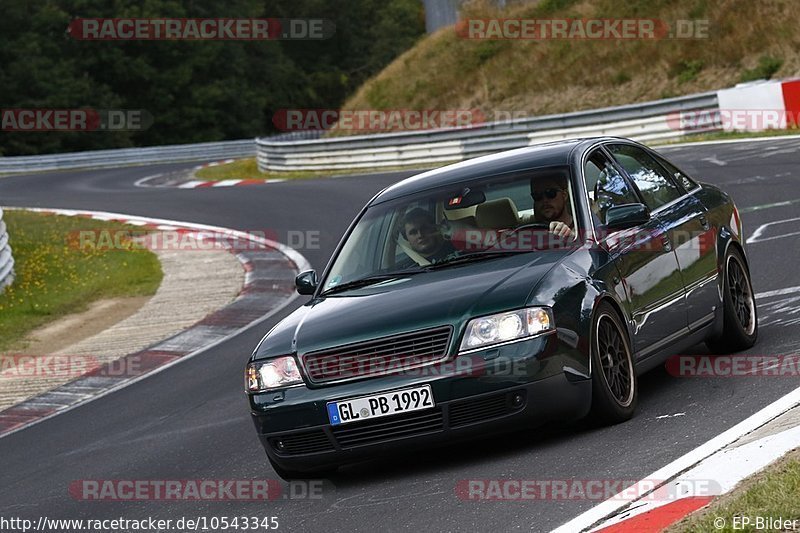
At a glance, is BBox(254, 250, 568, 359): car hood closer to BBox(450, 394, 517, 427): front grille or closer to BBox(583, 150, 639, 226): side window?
BBox(450, 394, 517, 427): front grille

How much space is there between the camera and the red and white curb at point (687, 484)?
16.6ft

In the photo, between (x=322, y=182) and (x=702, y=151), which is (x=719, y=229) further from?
(x=322, y=182)

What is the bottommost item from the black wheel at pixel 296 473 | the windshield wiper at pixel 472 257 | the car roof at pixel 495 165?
the black wheel at pixel 296 473

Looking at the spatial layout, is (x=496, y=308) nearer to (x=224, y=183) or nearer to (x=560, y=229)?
(x=560, y=229)

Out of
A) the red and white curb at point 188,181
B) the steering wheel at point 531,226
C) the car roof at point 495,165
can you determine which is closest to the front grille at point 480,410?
the steering wheel at point 531,226

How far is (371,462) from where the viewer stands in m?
7.43

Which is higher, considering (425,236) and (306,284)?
(425,236)

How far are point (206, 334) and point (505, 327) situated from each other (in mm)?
8459

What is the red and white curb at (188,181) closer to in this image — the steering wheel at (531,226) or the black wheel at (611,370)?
the steering wheel at (531,226)

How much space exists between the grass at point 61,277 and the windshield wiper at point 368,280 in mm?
8778

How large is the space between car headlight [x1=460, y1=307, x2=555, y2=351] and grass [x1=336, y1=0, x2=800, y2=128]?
93.7 ft

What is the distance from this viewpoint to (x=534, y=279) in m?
6.79

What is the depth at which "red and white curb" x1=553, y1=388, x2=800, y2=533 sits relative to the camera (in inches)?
199

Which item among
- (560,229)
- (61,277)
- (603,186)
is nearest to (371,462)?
(560,229)
